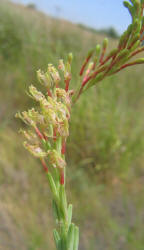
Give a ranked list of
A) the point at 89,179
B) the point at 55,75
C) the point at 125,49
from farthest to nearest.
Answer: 1. the point at 89,179
2. the point at 55,75
3. the point at 125,49

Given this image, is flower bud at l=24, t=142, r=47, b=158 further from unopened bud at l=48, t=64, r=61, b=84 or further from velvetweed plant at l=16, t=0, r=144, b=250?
unopened bud at l=48, t=64, r=61, b=84

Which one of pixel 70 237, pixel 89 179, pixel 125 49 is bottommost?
pixel 70 237

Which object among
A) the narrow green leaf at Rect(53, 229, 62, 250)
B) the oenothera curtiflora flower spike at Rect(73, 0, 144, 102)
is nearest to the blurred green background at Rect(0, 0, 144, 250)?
the narrow green leaf at Rect(53, 229, 62, 250)

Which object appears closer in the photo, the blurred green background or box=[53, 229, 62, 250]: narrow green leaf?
box=[53, 229, 62, 250]: narrow green leaf

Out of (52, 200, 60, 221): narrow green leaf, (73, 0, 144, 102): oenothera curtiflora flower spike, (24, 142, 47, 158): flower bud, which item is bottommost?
(52, 200, 60, 221): narrow green leaf

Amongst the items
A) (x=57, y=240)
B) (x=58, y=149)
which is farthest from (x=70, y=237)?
(x=58, y=149)

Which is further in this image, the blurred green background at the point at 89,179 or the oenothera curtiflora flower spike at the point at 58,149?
the blurred green background at the point at 89,179

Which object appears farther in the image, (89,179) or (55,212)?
(89,179)

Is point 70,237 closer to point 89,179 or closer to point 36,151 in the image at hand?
point 36,151

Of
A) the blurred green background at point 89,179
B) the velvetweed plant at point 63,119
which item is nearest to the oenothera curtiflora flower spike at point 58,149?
the velvetweed plant at point 63,119

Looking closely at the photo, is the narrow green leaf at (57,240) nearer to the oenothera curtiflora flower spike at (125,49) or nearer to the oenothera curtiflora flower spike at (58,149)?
the oenothera curtiflora flower spike at (58,149)

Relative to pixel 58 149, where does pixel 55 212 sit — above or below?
below
